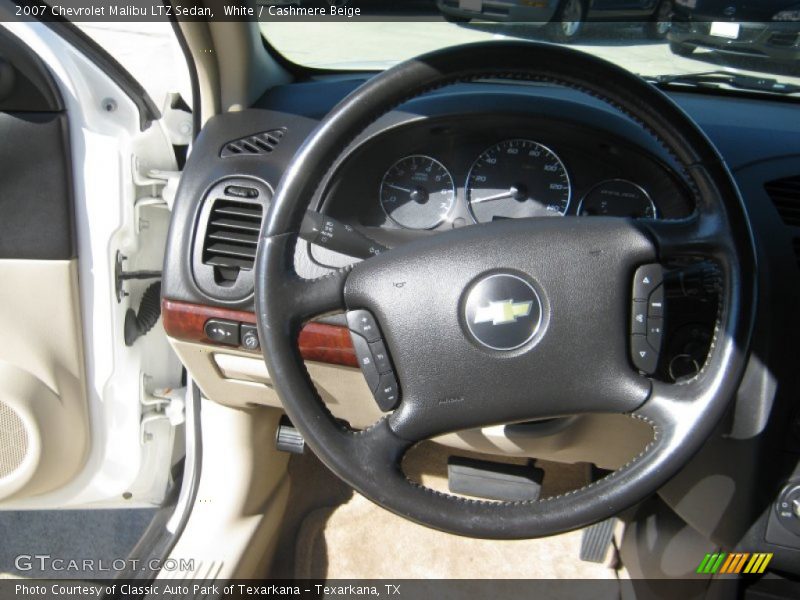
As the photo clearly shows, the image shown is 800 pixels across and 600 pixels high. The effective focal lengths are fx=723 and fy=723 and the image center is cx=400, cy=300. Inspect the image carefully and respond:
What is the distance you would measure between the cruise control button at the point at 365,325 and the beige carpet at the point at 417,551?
124 cm

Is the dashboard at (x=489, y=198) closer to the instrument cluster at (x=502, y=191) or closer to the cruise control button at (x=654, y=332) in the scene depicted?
the instrument cluster at (x=502, y=191)

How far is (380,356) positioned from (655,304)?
1.40 feet

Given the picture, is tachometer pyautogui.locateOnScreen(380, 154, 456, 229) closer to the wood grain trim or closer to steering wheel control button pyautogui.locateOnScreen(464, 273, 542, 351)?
the wood grain trim

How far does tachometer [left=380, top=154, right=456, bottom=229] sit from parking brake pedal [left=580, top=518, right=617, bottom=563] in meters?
1.26

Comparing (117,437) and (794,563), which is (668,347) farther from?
(117,437)

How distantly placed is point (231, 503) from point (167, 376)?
0.39 meters

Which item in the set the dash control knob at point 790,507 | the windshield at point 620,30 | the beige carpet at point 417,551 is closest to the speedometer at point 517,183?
the windshield at point 620,30

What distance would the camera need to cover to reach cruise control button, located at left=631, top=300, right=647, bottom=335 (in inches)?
43.4

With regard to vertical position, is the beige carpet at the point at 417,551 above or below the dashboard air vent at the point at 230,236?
below

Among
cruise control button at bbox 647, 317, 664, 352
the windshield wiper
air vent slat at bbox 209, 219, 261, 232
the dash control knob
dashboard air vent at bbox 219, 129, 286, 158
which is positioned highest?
the windshield wiper

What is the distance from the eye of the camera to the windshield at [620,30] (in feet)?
5.30

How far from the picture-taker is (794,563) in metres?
1.41

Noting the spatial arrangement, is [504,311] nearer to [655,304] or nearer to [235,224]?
[655,304]

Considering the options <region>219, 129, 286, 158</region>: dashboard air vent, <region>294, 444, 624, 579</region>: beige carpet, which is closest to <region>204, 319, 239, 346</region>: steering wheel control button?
<region>219, 129, 286, 158</region>: dashboard air vent
